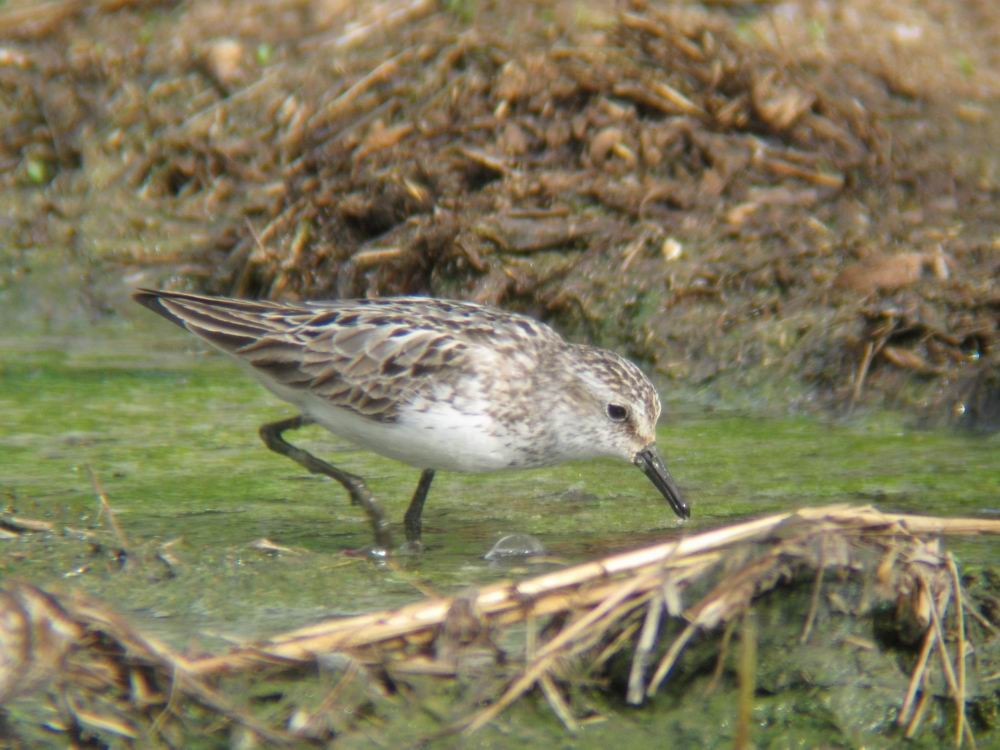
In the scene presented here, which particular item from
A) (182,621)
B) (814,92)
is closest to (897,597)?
(182,621)

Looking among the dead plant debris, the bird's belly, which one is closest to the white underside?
the bird's belly

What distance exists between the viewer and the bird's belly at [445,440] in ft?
17.1

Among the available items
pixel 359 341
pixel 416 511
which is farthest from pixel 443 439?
pixel 359 341

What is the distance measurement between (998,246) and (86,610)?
5.51 meters

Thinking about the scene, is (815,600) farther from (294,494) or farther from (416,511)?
(294,494)

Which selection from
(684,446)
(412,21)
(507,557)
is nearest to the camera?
(507,557)

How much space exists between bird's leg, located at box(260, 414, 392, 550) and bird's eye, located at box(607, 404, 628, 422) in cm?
75

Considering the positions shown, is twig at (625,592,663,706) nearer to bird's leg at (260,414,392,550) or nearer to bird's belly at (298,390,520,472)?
bird's belly at (298,390,520,472)

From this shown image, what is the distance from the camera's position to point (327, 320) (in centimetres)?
572

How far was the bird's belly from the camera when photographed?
5203 mm

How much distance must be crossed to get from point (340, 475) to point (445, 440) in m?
0.69

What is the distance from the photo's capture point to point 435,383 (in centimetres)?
532

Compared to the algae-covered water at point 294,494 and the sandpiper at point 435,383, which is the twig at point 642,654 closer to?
the algae-covered water at point 294,494

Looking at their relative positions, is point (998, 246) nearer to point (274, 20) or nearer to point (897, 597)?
point (897, 597)
